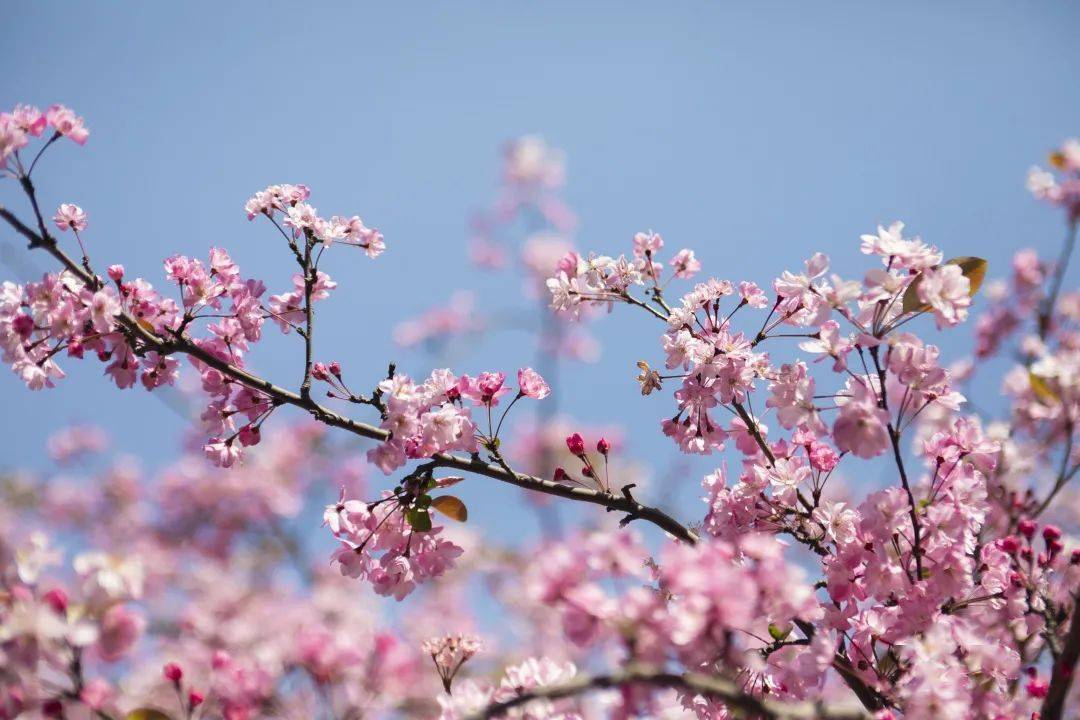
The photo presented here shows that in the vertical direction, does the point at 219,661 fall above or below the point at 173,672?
above

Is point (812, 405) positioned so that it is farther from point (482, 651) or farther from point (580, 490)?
point (482, 651)

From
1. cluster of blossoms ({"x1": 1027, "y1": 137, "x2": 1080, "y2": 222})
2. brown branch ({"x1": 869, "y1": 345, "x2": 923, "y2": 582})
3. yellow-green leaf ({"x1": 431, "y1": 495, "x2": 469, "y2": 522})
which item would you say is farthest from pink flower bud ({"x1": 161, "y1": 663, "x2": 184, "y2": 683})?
cluster of blossoms ({"x1": 1027, "y1": 137, "x2": 1080, "y2": 222})

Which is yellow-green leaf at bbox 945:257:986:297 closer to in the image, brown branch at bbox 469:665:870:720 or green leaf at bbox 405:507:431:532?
brown branch at bbox 469:665:870:720

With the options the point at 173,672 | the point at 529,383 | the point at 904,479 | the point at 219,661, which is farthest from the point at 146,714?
the point at 904,479

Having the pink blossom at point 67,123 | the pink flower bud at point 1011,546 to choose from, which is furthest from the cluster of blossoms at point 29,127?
the pink flower bud at point 1011,546

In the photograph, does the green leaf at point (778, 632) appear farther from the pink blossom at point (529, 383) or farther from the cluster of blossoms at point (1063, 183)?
the cluster of blossoms at point (1063, 183)

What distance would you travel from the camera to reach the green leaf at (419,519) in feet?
7.17

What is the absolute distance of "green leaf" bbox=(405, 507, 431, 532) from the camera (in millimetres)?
2186

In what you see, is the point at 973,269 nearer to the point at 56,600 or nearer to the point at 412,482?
the point at 412,482

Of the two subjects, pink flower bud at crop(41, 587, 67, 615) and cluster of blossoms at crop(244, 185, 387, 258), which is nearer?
pink flower bud at crop(41, 587, 67, 615)

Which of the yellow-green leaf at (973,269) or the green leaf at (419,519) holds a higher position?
the yellow-green leaf at (973,269)

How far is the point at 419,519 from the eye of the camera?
2188mm

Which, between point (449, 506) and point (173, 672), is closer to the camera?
point (173, 672)

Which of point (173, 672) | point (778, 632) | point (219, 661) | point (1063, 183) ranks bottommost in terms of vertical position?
point (173, 672)
